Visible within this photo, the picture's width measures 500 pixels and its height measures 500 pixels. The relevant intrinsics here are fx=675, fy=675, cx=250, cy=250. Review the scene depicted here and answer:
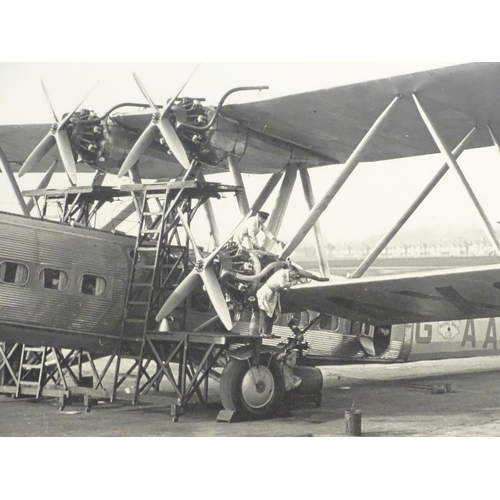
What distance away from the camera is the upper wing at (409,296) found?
8.87 meters

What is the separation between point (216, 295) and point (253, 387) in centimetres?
132

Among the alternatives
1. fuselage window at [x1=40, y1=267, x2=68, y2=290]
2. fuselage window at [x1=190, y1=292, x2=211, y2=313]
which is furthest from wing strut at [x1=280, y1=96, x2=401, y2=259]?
fuselage window at [x1=40, y1=267, x2=68, y2=290]

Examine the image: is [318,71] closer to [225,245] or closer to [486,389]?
[225,245]

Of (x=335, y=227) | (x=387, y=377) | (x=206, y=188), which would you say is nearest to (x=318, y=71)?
(x=206, y=188)

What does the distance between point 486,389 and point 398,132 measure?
507cm

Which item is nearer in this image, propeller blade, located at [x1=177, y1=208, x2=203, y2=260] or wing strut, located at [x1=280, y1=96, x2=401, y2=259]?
propeller blade, located at [x1=177, y1=208, x2=203, y2=260]

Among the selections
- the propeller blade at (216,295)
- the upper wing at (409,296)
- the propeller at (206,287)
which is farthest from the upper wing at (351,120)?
the upper wing at (409,296)

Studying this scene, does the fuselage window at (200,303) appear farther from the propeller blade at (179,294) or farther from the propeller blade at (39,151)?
the propeller blade at (39,151)

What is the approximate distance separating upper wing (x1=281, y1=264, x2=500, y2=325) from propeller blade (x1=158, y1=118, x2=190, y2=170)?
2487 mm

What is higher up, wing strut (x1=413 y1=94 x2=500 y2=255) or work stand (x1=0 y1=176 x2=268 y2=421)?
wing strut (x1=413 y1=94 x2=500 y2=255)

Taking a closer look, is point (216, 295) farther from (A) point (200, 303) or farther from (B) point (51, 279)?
(B) point (51, 279)

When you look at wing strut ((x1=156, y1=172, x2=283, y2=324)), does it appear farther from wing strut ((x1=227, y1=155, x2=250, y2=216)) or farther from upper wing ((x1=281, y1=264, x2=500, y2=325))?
upper wing ((x1=281, y1=264, x2=500, y2=325))

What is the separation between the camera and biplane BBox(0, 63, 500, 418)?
8852 millimetres

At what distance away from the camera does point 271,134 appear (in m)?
11.6
